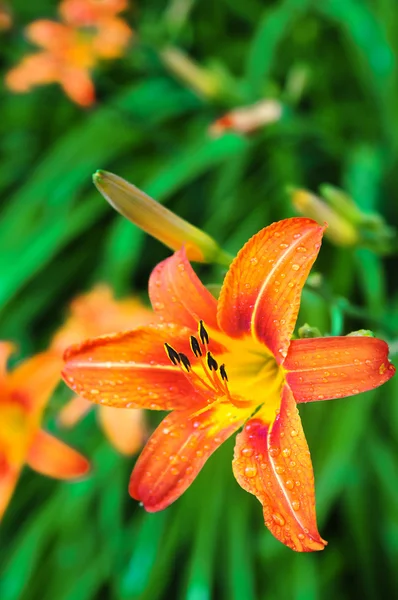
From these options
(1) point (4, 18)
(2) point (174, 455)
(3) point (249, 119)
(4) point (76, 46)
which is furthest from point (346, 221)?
(1) point (4, 18)

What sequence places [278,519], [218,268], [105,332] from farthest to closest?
[218,268]
[105,332]
[278,519]

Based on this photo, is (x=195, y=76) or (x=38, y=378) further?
(x=195, y=76)

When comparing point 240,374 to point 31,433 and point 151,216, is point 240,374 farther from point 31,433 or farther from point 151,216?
point 31,433

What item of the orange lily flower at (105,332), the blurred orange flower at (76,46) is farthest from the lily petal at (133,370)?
the blurred orange flower at (76,46)

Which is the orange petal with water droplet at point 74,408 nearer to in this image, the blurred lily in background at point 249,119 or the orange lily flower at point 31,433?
the orange lily flower at point 31,433

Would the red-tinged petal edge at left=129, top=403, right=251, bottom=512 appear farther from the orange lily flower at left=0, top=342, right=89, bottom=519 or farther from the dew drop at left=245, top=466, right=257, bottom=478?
the orange lily flower at left=0, top=342, right=89, bottom=519

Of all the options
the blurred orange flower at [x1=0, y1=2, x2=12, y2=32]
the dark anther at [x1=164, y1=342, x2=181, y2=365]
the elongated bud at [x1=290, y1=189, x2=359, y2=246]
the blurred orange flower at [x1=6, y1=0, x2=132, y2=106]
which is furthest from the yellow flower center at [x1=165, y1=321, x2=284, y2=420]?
the blurred orange flower at [x1=0, y1=2, x2=12, y2=32]
